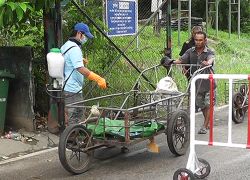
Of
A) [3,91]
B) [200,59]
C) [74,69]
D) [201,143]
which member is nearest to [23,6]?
[74,69]

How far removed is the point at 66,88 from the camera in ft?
23.4

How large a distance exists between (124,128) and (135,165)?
0.75m

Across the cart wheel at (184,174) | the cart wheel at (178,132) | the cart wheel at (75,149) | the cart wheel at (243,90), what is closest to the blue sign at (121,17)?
the cart wheel at (243,90)

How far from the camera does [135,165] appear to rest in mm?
6766

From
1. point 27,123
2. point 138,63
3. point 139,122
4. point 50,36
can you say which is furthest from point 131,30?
point 139,122

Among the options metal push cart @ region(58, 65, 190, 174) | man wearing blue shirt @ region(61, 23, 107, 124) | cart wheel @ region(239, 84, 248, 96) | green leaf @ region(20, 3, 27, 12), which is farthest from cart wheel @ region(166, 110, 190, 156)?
cart wheel @ region(239, 84, 248, 96)

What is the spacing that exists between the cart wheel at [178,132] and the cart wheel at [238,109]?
2.48 m

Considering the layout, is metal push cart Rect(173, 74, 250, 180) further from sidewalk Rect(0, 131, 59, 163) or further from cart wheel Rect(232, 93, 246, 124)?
cart wheel Rect(232, 93, 246, 124)

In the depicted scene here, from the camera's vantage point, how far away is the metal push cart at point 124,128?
6258 mm

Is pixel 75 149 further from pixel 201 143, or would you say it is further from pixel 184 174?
pixel 201 143

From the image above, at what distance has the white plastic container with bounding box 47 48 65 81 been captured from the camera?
664 cm

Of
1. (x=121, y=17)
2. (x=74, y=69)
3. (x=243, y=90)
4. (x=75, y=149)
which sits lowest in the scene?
(x=75, y=149)

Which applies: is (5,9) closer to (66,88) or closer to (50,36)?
(66,88)

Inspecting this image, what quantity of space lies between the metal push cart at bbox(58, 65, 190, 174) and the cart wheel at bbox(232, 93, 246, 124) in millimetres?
2092
